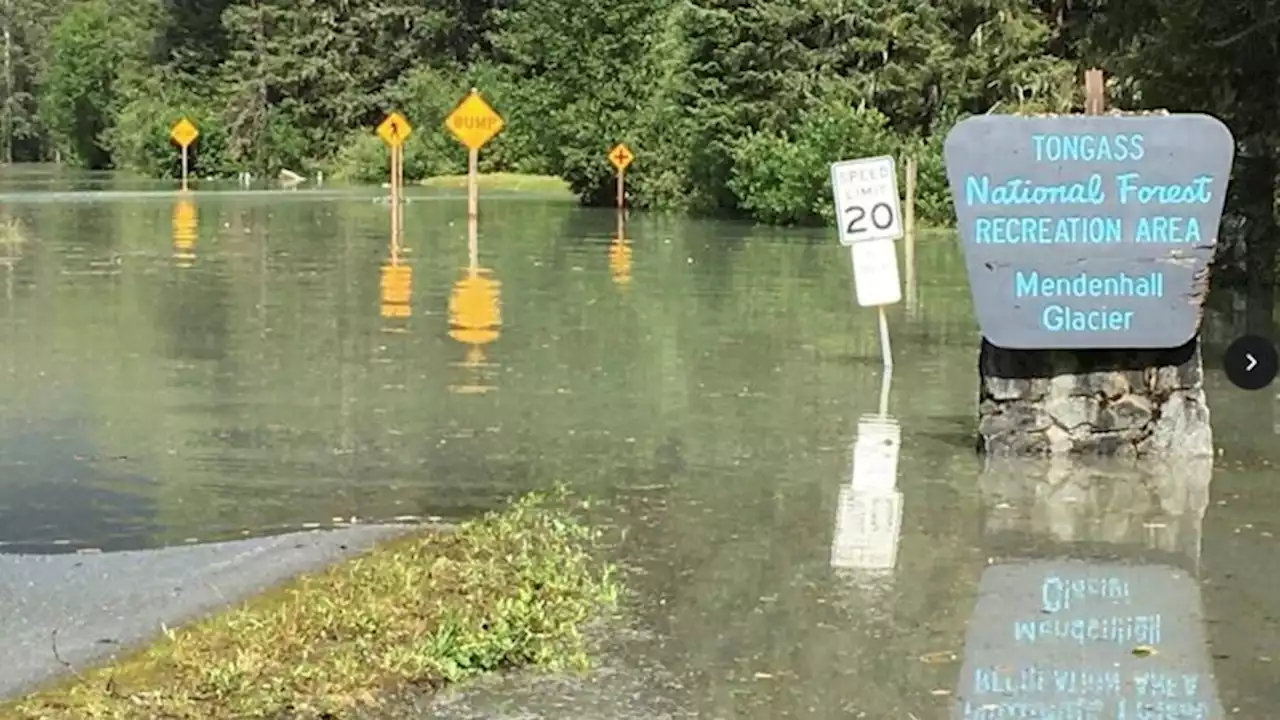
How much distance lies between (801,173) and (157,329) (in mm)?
24886

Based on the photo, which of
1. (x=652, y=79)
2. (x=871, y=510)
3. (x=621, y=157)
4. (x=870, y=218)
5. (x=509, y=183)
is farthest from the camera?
(x=509, y=183)

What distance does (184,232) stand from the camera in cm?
3509

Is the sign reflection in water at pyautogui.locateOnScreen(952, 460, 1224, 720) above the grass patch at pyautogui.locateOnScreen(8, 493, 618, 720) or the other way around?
the other way around

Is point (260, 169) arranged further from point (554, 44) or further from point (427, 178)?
point (554, 44)

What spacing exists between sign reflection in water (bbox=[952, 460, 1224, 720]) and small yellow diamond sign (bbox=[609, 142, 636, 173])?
4142 cm

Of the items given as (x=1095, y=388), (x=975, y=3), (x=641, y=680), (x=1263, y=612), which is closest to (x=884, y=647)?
(x=641, y=680)

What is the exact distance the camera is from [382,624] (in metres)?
6.65

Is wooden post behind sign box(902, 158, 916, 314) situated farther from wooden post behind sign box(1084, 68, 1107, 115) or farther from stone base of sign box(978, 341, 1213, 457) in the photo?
stone base of sign box(978, 341, 1213, 457)

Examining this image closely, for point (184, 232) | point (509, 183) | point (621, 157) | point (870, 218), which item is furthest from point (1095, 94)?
point (509, 183)

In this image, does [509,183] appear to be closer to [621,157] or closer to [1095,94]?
[621,157]

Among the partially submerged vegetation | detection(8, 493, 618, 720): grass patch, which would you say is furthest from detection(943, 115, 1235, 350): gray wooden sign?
the partially submerged vegetation

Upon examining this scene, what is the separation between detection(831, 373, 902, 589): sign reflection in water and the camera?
8039 mm

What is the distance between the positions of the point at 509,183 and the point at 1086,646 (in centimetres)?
6532

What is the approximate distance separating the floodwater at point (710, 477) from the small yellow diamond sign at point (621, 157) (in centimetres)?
2943
